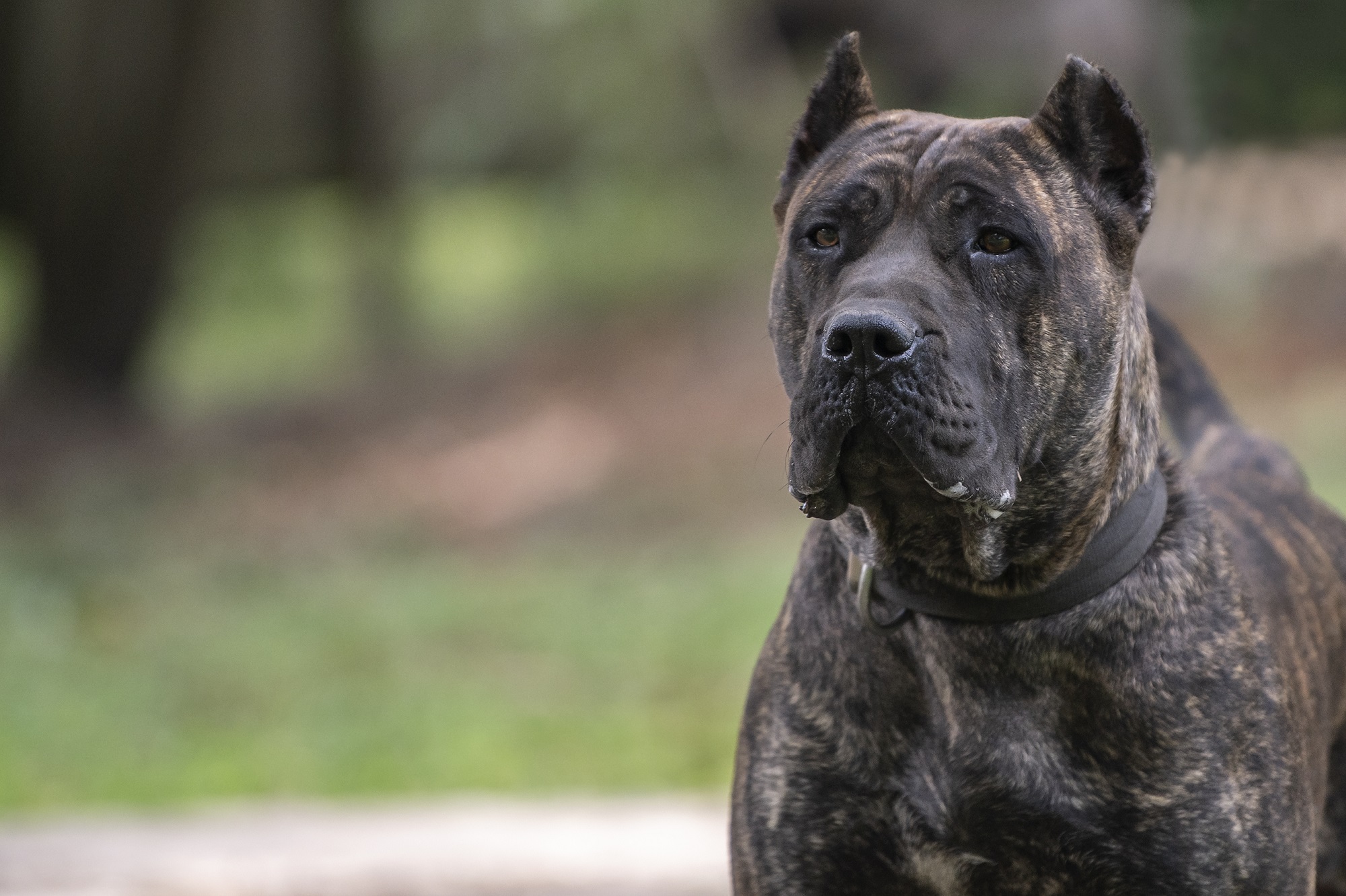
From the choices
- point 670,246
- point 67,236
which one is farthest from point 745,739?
point 670,246

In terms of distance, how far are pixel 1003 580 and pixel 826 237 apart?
2.37 feet

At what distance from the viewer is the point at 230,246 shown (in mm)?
17625

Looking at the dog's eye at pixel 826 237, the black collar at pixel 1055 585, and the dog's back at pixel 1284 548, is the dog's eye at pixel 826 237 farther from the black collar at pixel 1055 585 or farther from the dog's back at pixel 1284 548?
the dog's back at pixel 1284 548

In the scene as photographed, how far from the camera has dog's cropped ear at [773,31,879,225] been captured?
3.47 metres

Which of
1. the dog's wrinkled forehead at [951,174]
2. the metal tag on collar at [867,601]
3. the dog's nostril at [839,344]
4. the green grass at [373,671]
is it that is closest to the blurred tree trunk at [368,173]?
the green grass at [373,671]

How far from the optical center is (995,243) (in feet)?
10.0

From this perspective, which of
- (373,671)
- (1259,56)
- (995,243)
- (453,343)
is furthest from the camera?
(453,343)

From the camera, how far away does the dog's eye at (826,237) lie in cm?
319

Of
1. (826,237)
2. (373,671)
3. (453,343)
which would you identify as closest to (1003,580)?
(826,237)

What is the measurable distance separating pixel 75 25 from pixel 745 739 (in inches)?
432

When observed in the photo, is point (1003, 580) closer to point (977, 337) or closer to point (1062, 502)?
point (1062, 502)

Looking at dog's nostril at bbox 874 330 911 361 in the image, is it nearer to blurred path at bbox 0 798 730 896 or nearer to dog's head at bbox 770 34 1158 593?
dog's head at bbox 770 34 1158 593

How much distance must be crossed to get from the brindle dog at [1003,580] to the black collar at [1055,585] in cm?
2

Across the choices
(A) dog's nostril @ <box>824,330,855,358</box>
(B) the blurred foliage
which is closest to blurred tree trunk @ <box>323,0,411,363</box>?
(B) the blurred foliage
